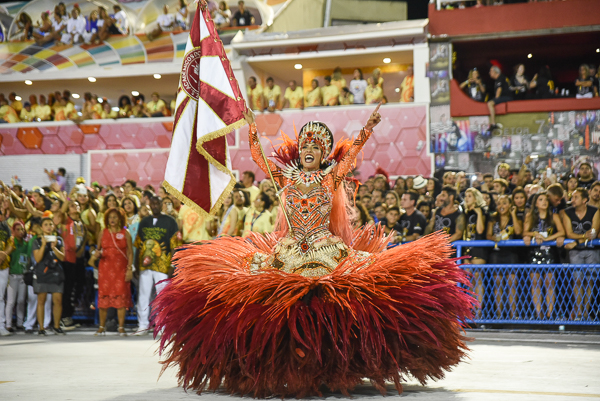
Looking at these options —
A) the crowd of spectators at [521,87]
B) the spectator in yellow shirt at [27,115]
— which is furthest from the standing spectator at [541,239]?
the spectator in yellow shirt at [27,115]

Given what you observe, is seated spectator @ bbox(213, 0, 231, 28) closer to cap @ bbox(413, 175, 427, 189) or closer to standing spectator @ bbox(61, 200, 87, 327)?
cap @ bbox(413, 175, 427, 189)

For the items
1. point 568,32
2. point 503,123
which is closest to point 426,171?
point 503,123

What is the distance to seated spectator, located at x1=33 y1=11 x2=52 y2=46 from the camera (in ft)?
75.4

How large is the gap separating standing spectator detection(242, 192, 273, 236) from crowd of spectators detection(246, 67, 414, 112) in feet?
26.7

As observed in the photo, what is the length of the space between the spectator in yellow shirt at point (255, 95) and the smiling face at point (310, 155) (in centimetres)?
1271

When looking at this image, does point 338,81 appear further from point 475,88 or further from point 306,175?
point 306,175

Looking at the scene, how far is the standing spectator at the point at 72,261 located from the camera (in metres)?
10.1

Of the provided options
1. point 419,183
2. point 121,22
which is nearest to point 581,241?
point 419,183

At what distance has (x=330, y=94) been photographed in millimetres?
17859

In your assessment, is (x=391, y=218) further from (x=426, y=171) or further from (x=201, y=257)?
(x=426, y=171)

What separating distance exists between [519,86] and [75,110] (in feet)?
41.6

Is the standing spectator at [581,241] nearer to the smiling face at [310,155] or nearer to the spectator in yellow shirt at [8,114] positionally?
the smiling face at [310,155]

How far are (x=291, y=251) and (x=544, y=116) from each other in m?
12.7

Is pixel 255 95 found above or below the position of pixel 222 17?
below
